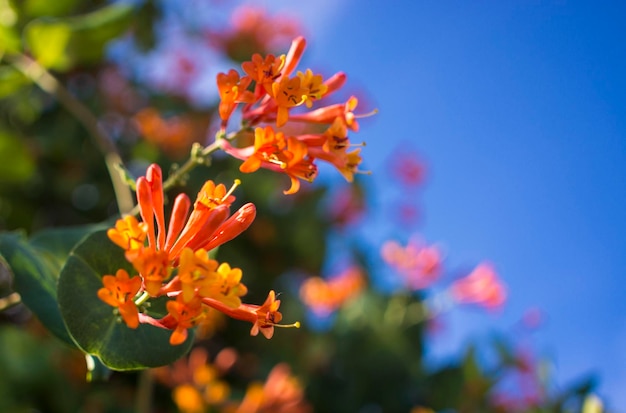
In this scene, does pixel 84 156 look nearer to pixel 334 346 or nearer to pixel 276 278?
pixel 276 278

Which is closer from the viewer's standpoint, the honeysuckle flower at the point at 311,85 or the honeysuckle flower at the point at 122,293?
the honeysuckle flower at the point at 122,293

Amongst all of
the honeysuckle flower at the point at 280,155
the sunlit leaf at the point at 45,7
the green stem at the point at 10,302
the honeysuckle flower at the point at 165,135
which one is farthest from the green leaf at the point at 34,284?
the honeysuckle flower at the point at 165,135

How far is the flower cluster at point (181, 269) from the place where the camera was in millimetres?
824

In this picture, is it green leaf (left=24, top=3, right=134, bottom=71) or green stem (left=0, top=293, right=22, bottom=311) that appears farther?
green leaf (left=24, top=3, right=134, bottom=71)

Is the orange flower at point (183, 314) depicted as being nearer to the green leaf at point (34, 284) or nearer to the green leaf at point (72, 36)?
the green leaf at point (34, 284)

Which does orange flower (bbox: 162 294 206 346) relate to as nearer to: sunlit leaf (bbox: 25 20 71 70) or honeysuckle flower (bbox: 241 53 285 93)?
honeysuckle flower (bbox: 241 53 285 93)

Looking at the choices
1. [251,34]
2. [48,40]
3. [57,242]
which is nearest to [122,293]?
[57,242]

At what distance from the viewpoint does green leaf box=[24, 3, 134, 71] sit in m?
2.03

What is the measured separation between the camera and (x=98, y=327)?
3.13 feet

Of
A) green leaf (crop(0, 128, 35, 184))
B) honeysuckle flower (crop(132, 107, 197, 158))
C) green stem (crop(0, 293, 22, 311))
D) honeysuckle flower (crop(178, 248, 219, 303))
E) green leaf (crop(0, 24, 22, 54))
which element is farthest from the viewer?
honeysuckle flower (crop(132, 107, 197, 158))

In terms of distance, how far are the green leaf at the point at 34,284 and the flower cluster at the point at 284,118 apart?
1.31 ft

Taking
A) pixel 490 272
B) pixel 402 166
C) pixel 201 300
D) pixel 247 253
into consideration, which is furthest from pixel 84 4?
pixel 201 300

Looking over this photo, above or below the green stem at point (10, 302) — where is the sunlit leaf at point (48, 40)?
above

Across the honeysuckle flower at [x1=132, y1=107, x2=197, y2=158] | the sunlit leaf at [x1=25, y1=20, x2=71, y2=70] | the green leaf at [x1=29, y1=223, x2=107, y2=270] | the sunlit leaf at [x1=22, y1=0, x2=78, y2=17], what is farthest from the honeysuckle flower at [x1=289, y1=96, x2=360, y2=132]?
the honeysuckle flower at [x1=132, y1=107, x2=197, y2=158]
